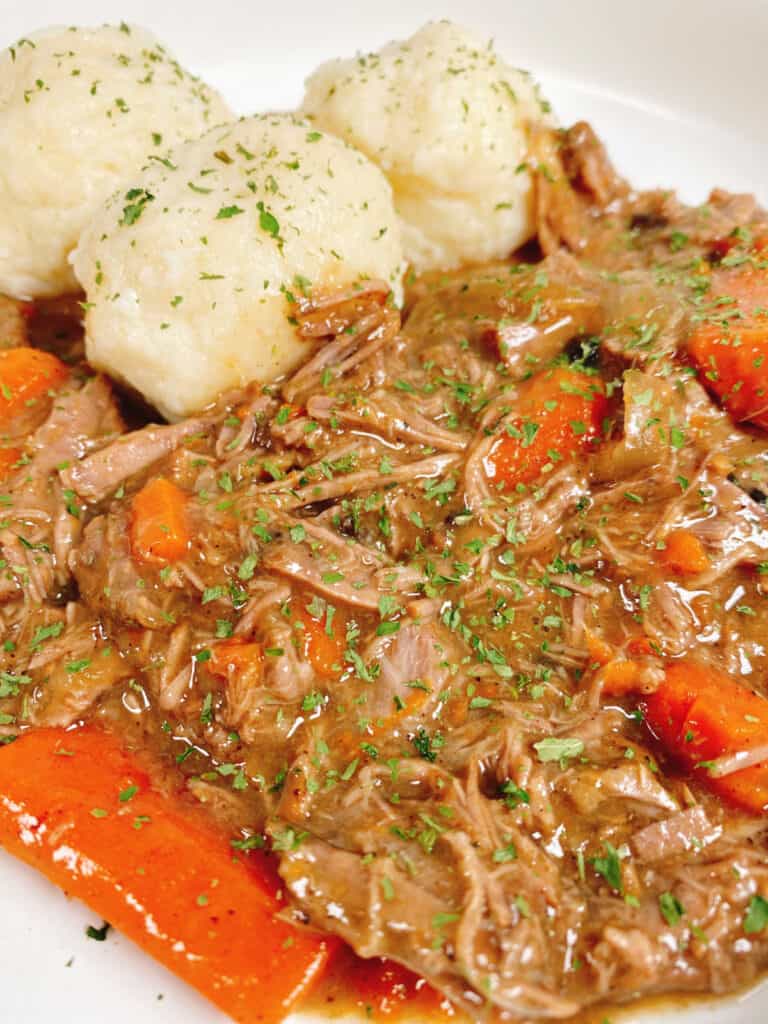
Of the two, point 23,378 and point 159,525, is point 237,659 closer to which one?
point 159,525

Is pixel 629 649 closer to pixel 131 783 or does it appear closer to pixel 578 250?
pixel 131 783

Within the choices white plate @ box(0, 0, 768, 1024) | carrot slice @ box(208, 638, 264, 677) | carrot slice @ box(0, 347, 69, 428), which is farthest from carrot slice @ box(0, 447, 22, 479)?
white plate @ box(0, 0, 768, 1024)

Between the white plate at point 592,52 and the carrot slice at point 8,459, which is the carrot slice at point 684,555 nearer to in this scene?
the carrot slice at point 8,459

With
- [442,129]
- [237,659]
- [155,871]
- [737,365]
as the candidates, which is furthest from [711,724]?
[442,129]

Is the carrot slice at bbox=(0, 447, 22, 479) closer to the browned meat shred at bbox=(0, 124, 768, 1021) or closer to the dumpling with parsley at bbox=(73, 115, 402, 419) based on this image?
the browned meat shred at bbox=(0, 124, 768, 1021)

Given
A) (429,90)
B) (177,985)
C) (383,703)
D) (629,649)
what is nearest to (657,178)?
(429,90)
